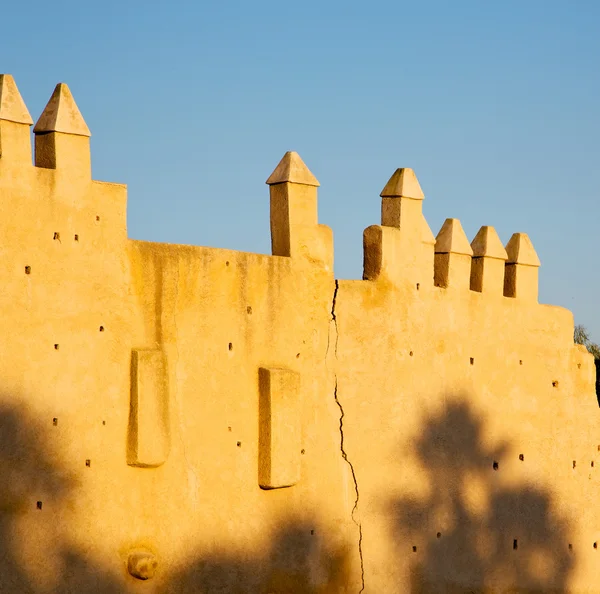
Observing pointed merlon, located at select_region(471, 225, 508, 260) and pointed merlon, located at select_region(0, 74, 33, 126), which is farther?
pointed merlon, located at select_region(471, 225, 508, 260)

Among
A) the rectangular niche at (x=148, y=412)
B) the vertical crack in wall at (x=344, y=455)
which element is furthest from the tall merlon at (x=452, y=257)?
the rectangular niche at (x=148, y=412)

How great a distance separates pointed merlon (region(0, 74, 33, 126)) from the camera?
39.0 feet

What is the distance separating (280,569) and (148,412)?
229cm

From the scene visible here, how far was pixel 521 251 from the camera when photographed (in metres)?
17.2

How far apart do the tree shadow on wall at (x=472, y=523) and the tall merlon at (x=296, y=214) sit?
8.33ft

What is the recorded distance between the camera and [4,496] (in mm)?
11609

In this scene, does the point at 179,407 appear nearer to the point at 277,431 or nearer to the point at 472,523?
the point at 277,431

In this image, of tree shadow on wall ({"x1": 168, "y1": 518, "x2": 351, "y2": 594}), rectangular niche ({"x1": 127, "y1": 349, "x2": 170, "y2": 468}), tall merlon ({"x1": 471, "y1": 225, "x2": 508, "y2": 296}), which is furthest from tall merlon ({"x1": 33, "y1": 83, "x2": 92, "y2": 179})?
tall merlon ({"x1": 471, "y1": 225, "x2": 508, "y2": 296})

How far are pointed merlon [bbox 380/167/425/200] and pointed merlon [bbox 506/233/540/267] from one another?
205 cm

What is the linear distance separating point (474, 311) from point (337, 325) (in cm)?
235

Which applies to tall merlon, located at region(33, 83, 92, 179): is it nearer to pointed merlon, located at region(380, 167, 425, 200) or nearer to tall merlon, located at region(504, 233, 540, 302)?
pointed merlon, located at region(380, 167, 425, 200)

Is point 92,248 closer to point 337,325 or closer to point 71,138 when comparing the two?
point 71,138

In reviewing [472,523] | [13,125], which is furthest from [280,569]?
[13,125]

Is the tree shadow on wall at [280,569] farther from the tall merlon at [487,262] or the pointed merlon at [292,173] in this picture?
the tall merlon at [487,262]
